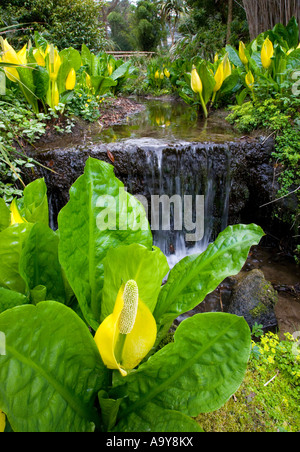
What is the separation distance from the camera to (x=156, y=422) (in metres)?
0.55

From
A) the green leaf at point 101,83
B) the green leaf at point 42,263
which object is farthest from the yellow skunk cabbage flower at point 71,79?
the green leaf at point 42,263

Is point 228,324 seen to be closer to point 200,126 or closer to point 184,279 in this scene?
point 184,279

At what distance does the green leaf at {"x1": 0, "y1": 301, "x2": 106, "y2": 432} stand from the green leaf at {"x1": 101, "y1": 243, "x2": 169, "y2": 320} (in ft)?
0.35

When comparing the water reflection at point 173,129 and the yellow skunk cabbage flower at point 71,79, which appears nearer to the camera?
the yellow skunk cabbage flower at point 71,79

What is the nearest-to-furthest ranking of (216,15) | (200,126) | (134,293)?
(134,293) < (200,126) < (216,15)

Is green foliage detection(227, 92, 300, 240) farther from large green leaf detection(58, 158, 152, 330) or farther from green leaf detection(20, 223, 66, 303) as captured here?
green leaf detection(20, 223, 66, 303)

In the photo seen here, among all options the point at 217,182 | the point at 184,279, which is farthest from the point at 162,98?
A: the point at 184,279

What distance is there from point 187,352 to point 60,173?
2.44 metres

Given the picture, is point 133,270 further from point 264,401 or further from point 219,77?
point 219,77

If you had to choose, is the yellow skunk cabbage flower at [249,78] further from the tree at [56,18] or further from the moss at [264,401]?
the tree at [56,18]

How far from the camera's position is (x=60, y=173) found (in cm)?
271

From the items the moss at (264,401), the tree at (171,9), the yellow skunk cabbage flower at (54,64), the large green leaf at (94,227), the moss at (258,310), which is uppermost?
the tree at (171,9)

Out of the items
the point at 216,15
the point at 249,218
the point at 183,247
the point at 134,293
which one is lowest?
the point at 183,247

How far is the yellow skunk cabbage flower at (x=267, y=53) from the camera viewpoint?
124 inches
